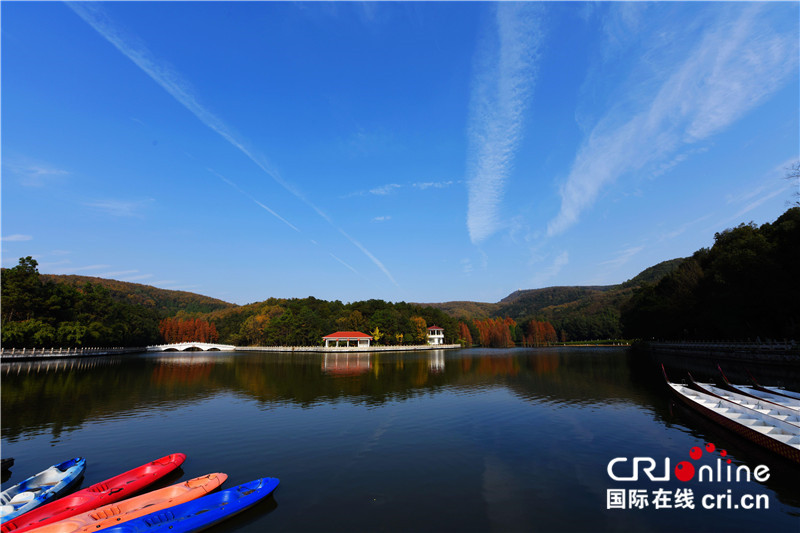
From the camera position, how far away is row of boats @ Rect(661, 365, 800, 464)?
15.1 metres

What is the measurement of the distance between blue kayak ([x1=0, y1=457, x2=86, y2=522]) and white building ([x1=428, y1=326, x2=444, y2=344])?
128649 millimetres

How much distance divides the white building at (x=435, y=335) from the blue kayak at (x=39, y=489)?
129 m

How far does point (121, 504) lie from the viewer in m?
10.2

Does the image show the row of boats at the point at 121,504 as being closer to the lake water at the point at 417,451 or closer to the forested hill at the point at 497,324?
the lake water at the point at 417,451

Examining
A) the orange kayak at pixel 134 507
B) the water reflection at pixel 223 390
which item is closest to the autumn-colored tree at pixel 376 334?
the water reflection at pixel 223 390

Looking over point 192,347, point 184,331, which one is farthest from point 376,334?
point 184,331

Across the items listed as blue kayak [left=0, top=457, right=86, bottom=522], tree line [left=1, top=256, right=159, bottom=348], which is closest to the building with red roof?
tree line [left=1, top=256, right=159, bottom=348]

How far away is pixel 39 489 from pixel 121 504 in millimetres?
3666

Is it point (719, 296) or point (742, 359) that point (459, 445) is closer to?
point (742, 359)

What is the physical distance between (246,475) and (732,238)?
62.5 meters

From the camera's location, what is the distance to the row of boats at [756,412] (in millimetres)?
15102

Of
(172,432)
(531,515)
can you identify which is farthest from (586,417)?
(172,432)

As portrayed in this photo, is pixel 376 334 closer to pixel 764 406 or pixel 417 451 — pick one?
pixel 764 406

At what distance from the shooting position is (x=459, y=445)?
17.2 meters
